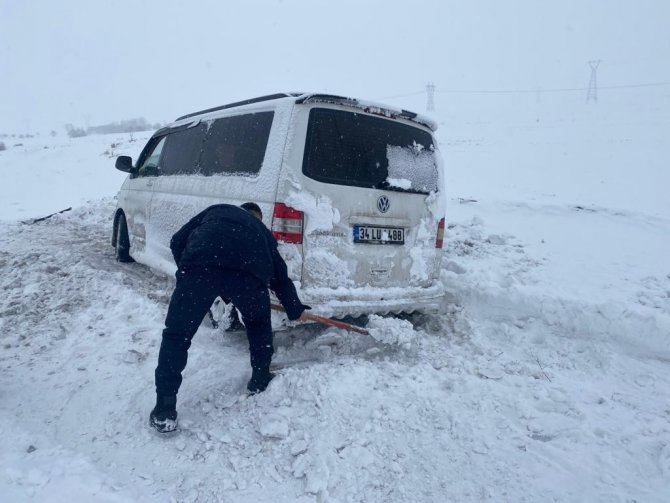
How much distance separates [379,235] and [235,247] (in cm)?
139

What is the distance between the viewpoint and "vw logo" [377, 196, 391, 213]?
146 inches

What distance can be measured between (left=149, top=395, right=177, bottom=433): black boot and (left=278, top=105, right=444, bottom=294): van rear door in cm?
125

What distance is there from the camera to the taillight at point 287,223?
10.8ft

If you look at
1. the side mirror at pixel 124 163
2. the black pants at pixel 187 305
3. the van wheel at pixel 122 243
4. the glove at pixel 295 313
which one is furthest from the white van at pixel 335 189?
the van wheel at pixel 122 243

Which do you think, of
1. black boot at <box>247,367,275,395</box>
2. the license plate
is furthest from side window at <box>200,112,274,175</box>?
black boot at <box>247,367,275,395</box>

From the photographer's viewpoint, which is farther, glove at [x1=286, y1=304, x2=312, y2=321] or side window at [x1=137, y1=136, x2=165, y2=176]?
side window at [x1=137, y1=136, x2=165, y2=176]

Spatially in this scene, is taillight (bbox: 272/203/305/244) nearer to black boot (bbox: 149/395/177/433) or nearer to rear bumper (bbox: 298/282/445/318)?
rear bumper (bbox: 298/282/445/318)

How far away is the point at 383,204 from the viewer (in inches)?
147

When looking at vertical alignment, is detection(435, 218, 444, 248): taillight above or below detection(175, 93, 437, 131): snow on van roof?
below

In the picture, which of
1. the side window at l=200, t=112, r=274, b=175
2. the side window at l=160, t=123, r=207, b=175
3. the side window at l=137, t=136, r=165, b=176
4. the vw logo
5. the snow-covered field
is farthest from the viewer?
the side window at l=137, t=136, r=165, b=176

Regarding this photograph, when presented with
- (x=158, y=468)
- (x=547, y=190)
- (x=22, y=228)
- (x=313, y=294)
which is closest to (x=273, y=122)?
(x=313, y=294)

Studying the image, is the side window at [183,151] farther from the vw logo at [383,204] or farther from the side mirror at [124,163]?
the vw logo at [383,204]

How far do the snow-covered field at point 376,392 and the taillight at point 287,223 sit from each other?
3.22 ft

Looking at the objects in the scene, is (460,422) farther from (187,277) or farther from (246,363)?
(187,277)
